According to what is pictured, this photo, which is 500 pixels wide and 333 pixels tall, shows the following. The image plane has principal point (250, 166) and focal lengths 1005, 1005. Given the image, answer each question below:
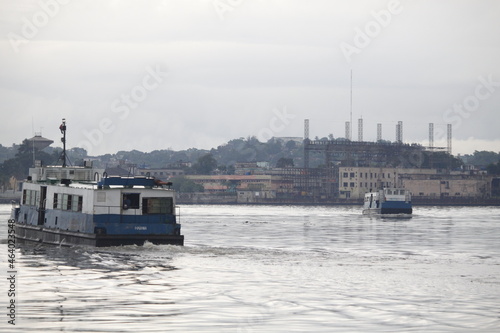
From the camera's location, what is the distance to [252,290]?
3909 centimetres

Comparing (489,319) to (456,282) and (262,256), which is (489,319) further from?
(262,256)

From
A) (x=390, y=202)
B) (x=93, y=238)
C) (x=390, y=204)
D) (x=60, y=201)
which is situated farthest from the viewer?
(x=390, y=202)

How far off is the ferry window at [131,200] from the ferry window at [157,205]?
15.7 inches

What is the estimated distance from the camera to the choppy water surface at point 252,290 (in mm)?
30891

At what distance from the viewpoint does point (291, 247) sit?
6800 centimetres

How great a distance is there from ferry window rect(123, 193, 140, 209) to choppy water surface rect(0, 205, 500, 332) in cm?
268

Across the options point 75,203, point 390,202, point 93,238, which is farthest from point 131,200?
point 390,202

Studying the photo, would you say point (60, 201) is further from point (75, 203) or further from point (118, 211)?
point (118, 211)

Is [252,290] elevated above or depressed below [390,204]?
below

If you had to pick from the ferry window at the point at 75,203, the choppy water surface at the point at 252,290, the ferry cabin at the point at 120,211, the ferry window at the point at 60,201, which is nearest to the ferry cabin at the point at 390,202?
the choppy water surface at the point at 252,290

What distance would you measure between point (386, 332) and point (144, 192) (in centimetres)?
2927

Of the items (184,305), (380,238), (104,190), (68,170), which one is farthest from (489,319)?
(380,238)

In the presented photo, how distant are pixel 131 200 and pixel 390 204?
98667 millimetres

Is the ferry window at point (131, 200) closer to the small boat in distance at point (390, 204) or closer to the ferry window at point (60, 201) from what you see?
the ferry window at point (60, 201)
